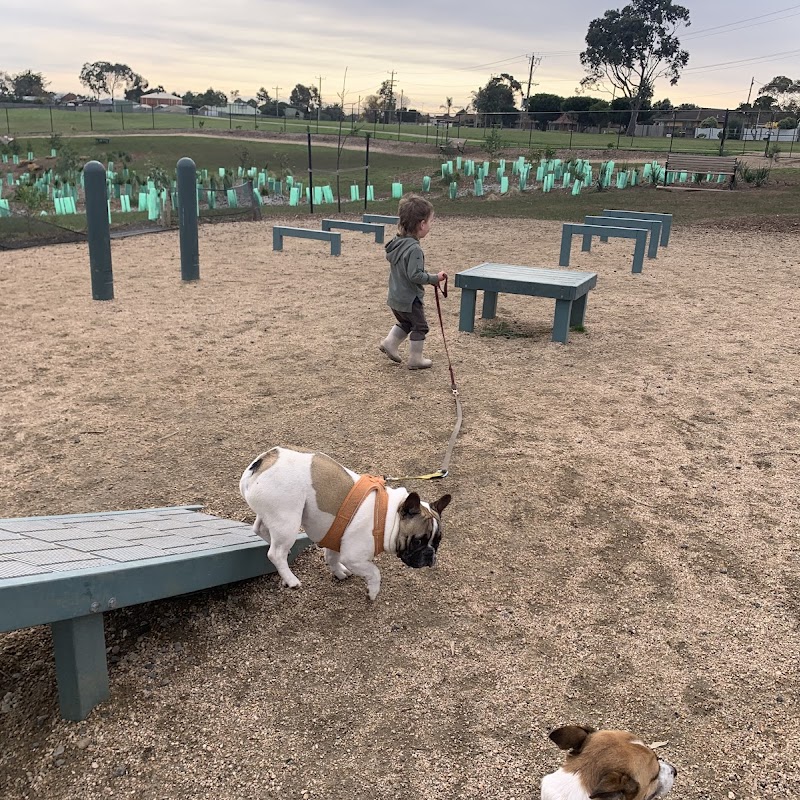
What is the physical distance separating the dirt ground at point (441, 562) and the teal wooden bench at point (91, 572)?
0.22 meters

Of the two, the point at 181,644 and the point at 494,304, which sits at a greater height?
the point at 494,304

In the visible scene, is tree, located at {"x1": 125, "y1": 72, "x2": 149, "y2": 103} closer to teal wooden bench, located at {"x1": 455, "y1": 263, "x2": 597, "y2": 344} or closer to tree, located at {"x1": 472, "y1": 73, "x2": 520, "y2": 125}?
tree, located at {"x1": 472, "y1": 73, "x2": 520, "y2": 125}

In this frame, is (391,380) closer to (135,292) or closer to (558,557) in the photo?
(558,557)

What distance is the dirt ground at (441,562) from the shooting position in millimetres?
2238

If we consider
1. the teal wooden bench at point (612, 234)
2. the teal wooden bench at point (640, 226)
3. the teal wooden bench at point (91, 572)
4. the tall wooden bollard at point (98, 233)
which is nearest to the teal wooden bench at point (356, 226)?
the teal wooden bench at point (612, 234)

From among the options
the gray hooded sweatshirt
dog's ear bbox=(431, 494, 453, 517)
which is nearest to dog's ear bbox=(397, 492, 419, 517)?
dog's ear bbox=(431, 494, 453, 517)

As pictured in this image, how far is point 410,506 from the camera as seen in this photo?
8.87 feet

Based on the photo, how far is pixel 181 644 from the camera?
8.80 feet

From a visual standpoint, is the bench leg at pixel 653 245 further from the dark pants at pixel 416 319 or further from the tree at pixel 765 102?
the tree at pixel 765 102

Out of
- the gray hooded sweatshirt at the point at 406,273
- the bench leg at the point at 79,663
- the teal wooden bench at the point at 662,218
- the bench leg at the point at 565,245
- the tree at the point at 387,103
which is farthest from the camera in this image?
the tree at the point at 387,103

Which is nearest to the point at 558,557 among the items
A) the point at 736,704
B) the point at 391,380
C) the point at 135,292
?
the point at 736,704

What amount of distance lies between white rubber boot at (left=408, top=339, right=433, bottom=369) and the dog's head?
331 centimetres

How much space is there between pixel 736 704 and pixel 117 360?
5400mm

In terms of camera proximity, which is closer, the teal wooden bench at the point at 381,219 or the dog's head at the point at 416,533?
the dog's head at the point at 416,533
